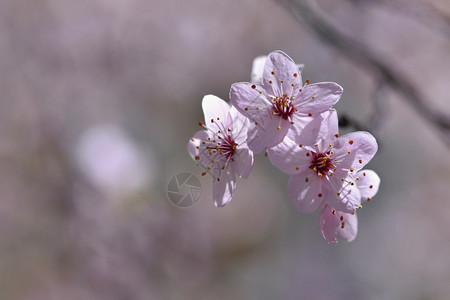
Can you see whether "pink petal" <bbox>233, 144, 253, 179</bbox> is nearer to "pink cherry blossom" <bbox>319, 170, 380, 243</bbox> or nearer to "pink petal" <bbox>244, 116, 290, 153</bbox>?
"pink petal" <bbox>244, 116, 290, 153</bbox>

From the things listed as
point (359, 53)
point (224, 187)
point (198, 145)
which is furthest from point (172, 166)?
point (224, 187)

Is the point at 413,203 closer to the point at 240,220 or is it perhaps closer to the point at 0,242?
the point at 240,220

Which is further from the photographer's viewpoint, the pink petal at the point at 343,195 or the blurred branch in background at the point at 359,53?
the blurred branch in background at the point at 359,53

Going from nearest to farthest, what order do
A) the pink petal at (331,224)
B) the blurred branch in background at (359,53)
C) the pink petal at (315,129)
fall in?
the pink petal at (315,129) < the pink petal at (331,224) < the blurred branch in background at (359,53)

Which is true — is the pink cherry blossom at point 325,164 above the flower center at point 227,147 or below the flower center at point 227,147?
below

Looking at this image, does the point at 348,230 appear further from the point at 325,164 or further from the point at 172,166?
the point at 172,166

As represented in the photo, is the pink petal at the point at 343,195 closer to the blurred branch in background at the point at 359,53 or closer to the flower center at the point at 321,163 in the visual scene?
the flower center at the point at 321,163

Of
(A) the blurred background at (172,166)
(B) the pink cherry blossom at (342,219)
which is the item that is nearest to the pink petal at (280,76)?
(B) the pink cherry blossom at (342,219)

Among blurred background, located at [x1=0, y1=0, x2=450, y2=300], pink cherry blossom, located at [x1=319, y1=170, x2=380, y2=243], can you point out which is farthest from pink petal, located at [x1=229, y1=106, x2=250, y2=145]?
blurred background, located at [x1=0, y1=0, x2=450, y2=300]
